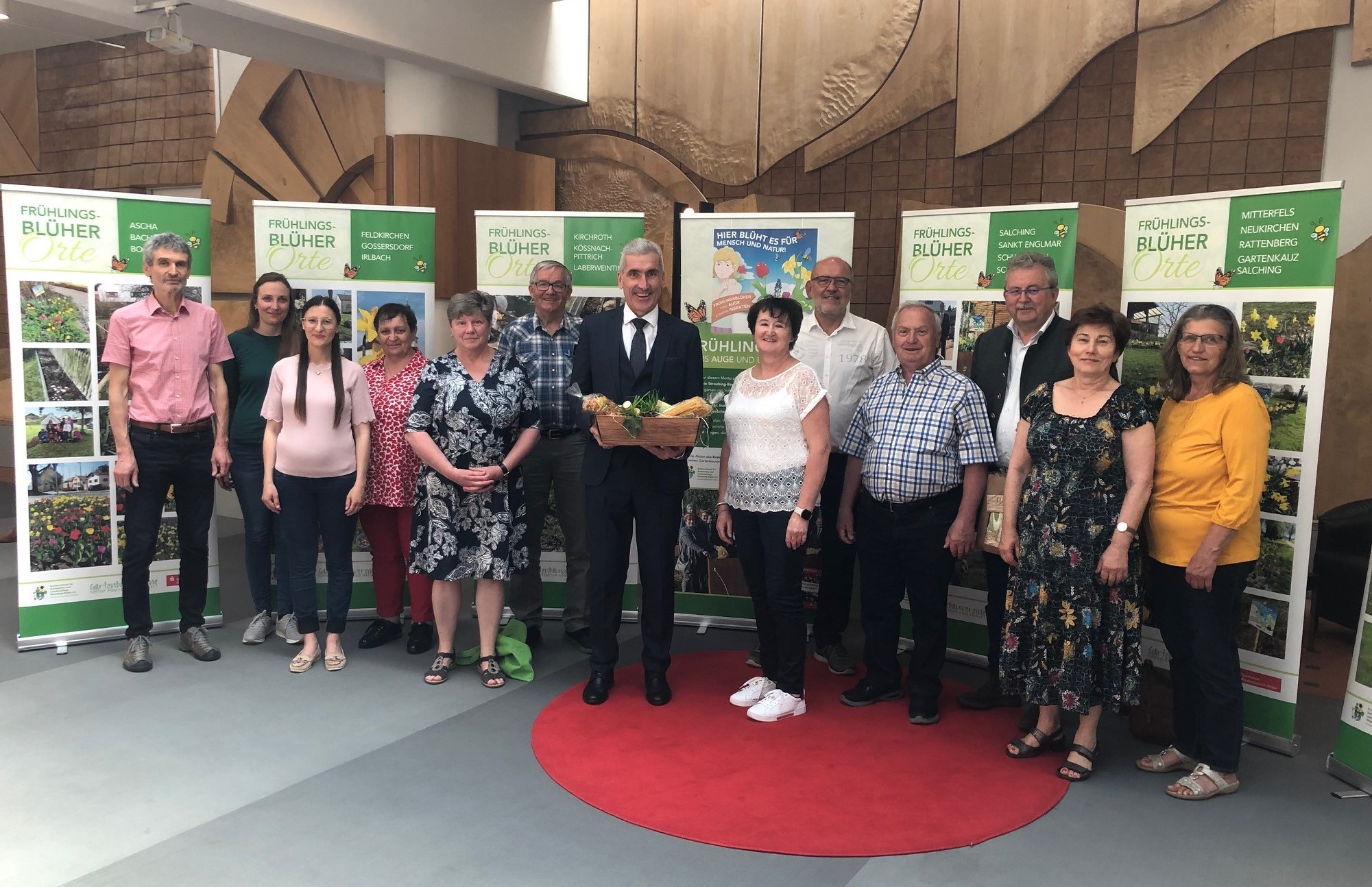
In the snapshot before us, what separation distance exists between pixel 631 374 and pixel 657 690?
1.34m

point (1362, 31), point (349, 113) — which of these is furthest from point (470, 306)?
point (1362, 31)

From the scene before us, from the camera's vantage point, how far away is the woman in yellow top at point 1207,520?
3.18 meters

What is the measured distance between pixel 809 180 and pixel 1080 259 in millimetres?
1887

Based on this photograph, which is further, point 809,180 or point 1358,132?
point 809,180

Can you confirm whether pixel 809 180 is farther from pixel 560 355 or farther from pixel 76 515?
pixel 76 515

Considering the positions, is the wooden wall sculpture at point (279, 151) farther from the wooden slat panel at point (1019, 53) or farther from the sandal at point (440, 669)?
the wooden slat panel at point (1019, 53)

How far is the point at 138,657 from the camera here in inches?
173

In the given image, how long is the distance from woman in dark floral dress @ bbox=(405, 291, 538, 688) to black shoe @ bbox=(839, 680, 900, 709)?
1.52 metres

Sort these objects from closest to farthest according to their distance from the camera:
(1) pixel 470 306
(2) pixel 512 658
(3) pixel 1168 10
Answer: (1) pixel 470 306, (2) pixel 512 658, (3) pixel 1168 10

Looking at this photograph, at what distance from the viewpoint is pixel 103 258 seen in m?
4.59

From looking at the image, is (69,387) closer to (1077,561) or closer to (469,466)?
(469,466)

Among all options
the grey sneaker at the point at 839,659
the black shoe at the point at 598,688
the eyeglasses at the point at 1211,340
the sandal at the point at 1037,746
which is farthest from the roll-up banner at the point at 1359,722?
the black shoe at the point at 598,688

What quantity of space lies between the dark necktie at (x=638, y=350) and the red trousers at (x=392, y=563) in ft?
5.06

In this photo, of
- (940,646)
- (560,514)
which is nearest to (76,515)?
(560,514)
